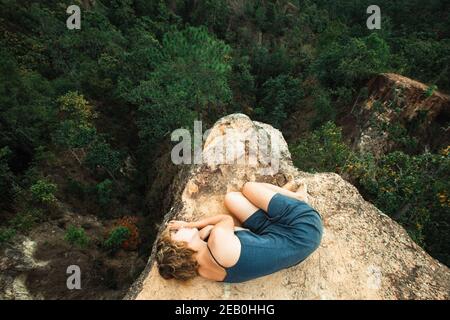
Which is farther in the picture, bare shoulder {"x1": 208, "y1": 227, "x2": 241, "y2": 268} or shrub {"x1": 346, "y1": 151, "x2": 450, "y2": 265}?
shrub {"x1": 346, "y1": 151, "x2": 450, "y2": 265}

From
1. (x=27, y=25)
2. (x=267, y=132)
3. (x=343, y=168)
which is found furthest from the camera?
(x=27, y=25)

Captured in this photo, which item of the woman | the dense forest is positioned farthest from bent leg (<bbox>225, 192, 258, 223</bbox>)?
the dense forest

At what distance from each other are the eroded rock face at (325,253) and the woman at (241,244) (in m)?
0.33

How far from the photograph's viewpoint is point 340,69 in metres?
21.6

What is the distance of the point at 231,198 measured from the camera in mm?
4887

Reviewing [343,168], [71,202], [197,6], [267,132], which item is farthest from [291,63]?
[267,132]

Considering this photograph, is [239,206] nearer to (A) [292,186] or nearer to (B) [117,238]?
(A) [292,186]

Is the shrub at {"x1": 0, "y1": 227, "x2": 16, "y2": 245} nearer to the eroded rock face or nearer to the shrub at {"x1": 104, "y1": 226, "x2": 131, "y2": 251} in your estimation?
the shrub at {"x1": 104, "y1": 226, "x2": 131, "y2": 251}

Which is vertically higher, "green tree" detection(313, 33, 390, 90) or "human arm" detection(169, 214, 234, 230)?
"green tree" detection(313, 33, 390, 90)

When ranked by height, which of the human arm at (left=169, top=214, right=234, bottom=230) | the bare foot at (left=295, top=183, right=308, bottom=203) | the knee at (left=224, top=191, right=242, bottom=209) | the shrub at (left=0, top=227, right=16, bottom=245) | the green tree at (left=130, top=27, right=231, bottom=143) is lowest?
the shrub at (left=0, top=227, right=16, bottom=245)

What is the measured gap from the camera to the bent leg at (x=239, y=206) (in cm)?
471

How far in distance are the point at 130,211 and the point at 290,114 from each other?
14.5 metres

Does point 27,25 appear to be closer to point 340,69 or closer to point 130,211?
point 130,211

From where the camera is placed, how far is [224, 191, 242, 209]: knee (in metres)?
4.87
